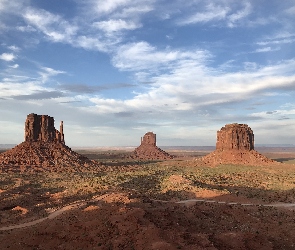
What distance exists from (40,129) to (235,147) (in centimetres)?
7139

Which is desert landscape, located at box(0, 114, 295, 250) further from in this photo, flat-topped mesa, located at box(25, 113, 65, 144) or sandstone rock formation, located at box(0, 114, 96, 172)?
flat-topped mesa, located at box(25, 113, 65, 144)

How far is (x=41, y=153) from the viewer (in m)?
92.1

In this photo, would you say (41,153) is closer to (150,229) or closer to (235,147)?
(235,147)

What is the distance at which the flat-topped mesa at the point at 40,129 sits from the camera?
9706cm

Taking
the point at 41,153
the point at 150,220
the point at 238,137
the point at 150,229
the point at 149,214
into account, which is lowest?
the point at 150,229

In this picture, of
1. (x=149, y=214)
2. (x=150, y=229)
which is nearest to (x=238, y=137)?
(x=149, y=214)

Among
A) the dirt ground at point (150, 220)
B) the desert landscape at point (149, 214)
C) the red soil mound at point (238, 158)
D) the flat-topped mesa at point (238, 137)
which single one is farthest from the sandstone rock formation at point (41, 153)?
the flat-topped mesa at point (238, 137)

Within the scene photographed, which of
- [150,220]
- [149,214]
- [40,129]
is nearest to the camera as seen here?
[150,220]

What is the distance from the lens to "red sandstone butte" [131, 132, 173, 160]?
6560 inches

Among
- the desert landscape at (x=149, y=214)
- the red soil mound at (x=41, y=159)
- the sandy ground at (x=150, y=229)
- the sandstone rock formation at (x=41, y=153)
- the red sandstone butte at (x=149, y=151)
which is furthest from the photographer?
the red sandstone butte at (x=149, y=151)

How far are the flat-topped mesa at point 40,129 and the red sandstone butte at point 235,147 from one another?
5703 centimetres

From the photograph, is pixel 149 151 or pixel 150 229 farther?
pixel 149 151

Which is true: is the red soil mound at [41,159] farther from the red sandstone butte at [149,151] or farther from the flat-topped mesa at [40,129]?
the red sandstone butte at [149,151]

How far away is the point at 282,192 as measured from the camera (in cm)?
5219
